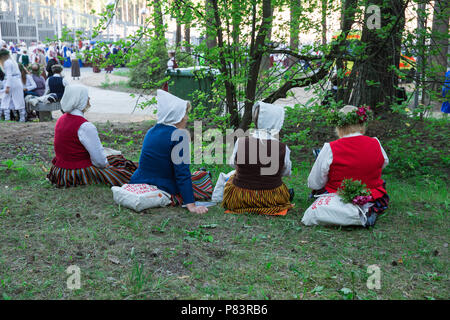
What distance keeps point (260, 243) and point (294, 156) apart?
4441 millimetres

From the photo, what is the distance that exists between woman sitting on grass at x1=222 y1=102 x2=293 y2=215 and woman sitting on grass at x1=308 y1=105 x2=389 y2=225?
43 centimetres

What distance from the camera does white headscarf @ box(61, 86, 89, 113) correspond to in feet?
17.1

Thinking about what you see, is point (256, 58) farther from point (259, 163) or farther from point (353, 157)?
point (353, 157)

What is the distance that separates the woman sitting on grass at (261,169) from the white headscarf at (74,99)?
1.96 meters

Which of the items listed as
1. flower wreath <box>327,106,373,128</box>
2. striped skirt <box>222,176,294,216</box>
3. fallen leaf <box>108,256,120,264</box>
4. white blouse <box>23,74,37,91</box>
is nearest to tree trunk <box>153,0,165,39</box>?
striped skirt <box>222,176,294,216</box>

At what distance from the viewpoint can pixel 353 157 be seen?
450 centimetres

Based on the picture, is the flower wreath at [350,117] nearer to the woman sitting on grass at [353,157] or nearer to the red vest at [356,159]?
the woman sitting on grass at [353,157]

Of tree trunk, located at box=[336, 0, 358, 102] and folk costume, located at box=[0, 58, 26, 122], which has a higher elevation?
tree trunk, located at box=[336, 0, 358, 102]

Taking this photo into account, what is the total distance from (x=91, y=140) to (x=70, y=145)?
264 millimetres

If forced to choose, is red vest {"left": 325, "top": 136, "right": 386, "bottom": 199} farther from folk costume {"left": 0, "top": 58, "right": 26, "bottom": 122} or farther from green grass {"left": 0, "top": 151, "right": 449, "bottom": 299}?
folk costume {"left": 0, "top": 58, "right": 26, "bottom": 122}

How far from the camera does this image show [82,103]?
5.27 metres

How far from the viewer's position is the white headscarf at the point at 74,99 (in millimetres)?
5207

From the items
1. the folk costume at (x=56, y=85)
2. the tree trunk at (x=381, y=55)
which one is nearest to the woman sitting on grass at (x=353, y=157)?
the tree trunk at (x=381, y=55)

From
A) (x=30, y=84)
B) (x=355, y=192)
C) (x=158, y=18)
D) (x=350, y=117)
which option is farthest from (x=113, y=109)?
(x=355, y=192)
